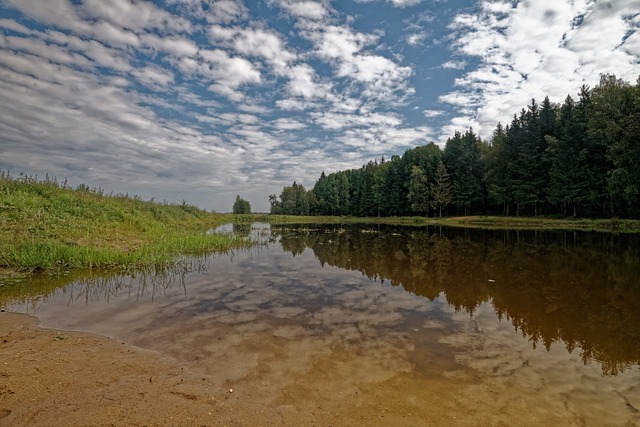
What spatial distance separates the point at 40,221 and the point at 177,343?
12.9 m

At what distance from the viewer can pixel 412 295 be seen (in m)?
9.34

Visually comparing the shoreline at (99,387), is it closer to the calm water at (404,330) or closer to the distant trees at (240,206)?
the calm water at (404,330)

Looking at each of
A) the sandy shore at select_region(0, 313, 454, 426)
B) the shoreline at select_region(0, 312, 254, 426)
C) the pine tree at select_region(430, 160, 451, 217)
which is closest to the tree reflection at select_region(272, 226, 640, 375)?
the sandy shore at select_region(0, 313, 454, 426)

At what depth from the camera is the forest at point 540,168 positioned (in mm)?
38969

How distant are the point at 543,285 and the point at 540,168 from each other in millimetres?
50437

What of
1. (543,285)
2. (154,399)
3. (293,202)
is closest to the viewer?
(154,399)

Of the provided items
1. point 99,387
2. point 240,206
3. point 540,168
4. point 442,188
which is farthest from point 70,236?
point 240,206

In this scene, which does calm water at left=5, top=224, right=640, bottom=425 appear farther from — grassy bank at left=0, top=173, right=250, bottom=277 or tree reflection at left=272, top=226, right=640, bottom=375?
grassy bank at left=0, top=173, right=250, bottom=277

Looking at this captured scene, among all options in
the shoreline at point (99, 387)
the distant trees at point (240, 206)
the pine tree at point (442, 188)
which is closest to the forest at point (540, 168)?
the pine tree at point (442, 188)

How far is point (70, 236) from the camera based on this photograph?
546 inches

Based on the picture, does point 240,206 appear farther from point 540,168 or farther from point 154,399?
point 154,399

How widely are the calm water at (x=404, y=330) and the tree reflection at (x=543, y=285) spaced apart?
1.9 inches

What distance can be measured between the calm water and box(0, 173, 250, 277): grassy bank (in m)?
2.36

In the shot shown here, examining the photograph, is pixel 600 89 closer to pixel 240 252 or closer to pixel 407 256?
pixel 407 256
